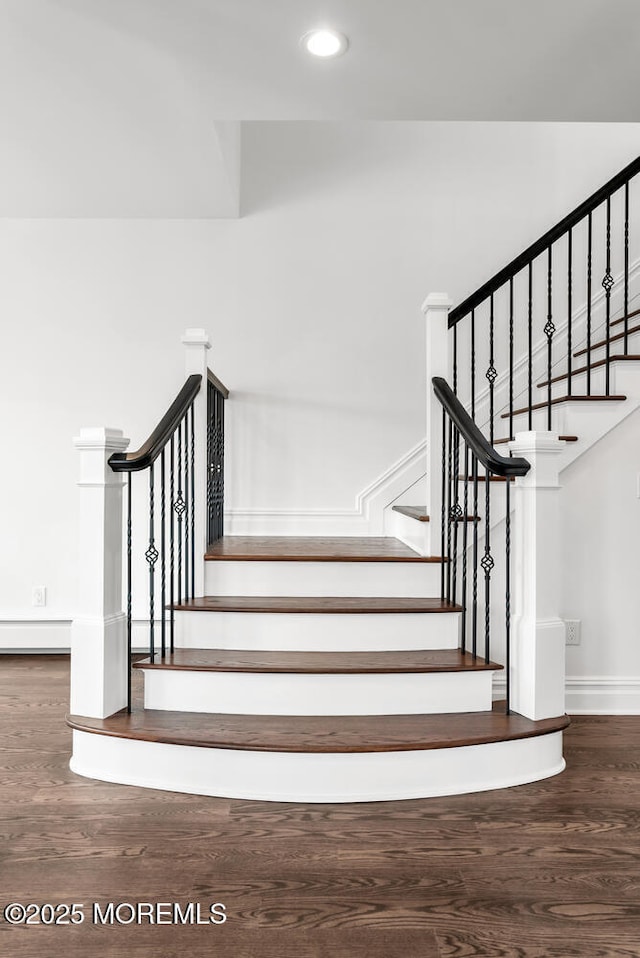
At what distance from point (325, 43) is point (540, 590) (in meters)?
2.15

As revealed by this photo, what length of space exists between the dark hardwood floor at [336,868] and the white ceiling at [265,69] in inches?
104

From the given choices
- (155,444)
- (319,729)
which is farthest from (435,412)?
(319,729)

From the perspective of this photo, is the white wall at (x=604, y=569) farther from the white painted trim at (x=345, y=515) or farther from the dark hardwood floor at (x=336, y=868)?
the white painted trim at (x=345, y=515)

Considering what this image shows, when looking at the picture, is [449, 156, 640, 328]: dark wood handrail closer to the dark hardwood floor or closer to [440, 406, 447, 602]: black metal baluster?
[440, 406, 447, 602]: black metal baluster

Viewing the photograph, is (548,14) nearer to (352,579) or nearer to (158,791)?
(352,579)

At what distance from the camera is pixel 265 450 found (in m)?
4.16

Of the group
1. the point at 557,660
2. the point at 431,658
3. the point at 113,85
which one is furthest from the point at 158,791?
the point at 113,85

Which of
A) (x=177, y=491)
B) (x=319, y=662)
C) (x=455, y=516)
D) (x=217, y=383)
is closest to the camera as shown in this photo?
(x=319, y=662)

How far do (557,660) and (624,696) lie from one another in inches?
A: 35.2

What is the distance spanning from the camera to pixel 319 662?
8.10ft

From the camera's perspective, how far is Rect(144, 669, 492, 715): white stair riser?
7.81ft

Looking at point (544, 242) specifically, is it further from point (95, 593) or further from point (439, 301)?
point (95, 593)

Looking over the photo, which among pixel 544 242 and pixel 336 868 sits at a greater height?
pixel 544 242

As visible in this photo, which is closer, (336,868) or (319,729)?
(336,868)
